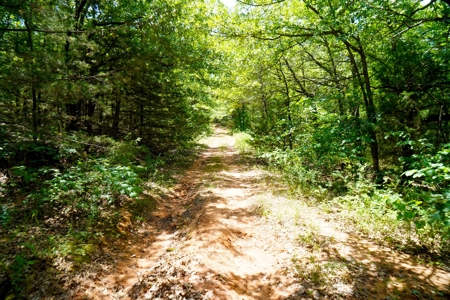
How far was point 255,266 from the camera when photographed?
428 centimetres

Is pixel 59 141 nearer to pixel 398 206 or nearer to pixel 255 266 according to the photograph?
pixel 255 266

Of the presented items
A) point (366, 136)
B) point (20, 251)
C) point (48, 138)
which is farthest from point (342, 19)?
point (20, 251)

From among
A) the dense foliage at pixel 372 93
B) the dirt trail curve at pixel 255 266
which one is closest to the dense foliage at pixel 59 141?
the dirt trail curve at pixel 255 266

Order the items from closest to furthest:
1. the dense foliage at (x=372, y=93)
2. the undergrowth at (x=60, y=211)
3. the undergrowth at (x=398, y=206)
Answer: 1. the undergrowth at (x=398, y=206)
2. the undergrowth at (x=60, y=211)
3. the dense foliage at (x=372, y=93)

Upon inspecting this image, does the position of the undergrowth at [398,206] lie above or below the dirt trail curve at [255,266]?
above

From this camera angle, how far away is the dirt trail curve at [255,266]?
3.39 metres

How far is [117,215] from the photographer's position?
232 inches

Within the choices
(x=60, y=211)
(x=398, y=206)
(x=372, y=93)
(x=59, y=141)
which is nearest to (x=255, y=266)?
(x=398, y=206)

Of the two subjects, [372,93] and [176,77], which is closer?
[372,93]

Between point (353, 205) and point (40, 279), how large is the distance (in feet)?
21.8

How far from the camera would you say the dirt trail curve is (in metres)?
3.39

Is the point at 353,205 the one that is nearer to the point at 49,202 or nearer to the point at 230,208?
the point at 230,208

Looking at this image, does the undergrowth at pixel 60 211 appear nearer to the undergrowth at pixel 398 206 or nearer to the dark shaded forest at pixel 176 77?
the dark shaded forest at pixel 176 77

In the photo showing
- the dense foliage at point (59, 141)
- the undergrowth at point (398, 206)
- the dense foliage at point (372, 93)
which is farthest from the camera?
the dense foliage at point (372, 93)
